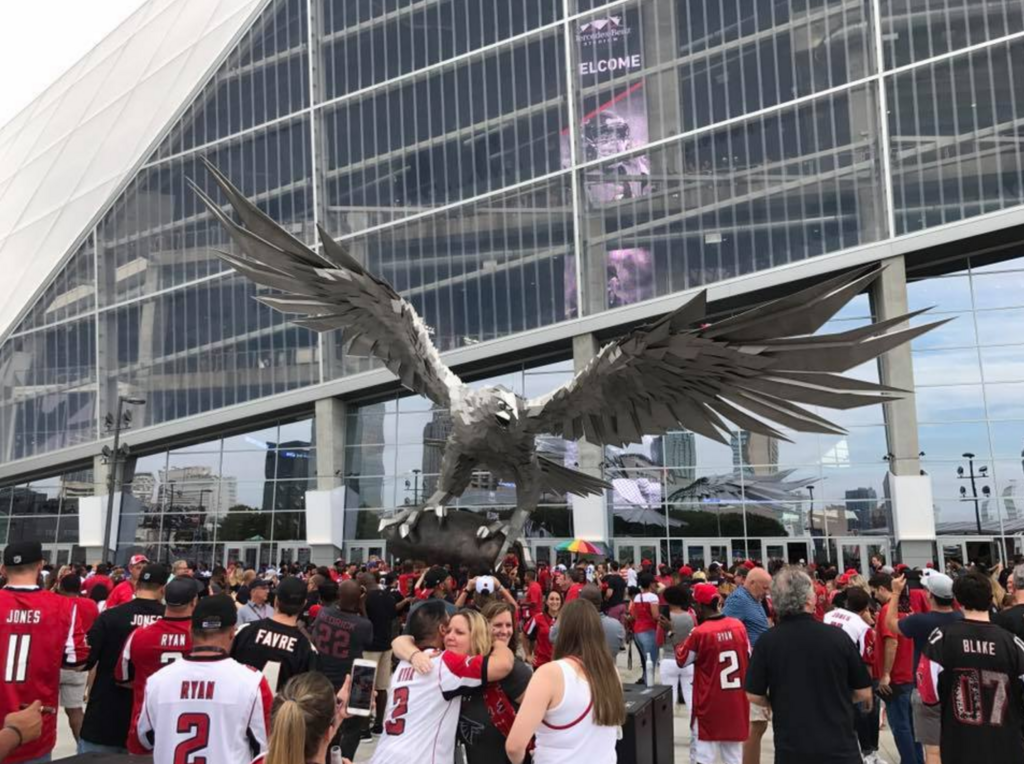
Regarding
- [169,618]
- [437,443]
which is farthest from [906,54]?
[169,618]

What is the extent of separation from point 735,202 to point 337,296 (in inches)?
701

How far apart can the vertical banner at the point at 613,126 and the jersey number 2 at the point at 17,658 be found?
24835 mm

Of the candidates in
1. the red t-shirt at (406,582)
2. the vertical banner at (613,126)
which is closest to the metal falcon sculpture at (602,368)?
the red t-shirt at (406,582)

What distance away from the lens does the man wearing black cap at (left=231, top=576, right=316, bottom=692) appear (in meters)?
4.66

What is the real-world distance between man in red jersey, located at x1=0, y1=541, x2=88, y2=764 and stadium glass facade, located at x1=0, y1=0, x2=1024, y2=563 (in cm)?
2307

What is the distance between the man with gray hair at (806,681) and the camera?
4305mm

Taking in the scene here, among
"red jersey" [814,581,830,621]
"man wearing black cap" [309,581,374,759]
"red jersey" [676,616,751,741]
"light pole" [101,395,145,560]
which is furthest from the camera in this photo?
"light pole" [101,395,145,560]

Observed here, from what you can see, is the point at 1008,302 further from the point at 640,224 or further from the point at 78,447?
the point at 78,447

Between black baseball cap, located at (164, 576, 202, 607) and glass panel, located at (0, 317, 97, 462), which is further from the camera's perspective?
glass panel, located at (0, 317, 97, 462)

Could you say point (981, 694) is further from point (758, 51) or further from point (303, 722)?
point (758, 51)

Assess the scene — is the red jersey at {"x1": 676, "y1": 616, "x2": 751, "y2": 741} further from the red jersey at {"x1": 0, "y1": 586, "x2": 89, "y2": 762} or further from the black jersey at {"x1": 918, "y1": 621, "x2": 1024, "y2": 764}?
the red jersey at {"x1": 0, "y1": 586, "x2": 89, "y2": 762}

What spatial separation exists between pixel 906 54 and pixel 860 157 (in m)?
3.10

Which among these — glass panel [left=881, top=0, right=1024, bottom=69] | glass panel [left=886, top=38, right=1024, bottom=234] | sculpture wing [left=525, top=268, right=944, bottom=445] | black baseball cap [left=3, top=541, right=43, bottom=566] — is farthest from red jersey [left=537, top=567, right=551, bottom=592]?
glass panel [left=881, top=0, right=1024, bottom=69]

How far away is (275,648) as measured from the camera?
184 inches
